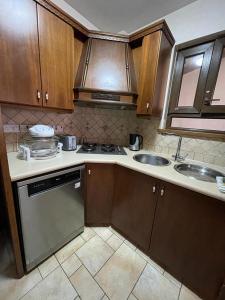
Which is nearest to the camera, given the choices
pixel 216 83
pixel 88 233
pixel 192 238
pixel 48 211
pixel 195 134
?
pixel 192 238

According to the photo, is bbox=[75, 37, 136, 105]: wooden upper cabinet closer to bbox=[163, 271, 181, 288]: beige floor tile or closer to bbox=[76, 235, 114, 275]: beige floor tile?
bbox=[76, 235, 114, 275]: beige floor tile

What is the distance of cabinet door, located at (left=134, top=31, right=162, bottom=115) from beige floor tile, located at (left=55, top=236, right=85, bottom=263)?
61.9 inches

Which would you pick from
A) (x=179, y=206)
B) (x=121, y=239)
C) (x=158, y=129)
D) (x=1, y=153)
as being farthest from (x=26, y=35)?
(x=121, y=239)

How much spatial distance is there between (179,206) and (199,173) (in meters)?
0.54

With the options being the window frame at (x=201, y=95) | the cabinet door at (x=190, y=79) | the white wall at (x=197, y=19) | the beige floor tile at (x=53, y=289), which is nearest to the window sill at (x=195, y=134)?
the window frame at (x=201, y=95)

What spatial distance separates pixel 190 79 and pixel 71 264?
2.27m

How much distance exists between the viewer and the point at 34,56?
1.11 metres

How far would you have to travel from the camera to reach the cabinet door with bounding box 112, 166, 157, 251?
124 cm

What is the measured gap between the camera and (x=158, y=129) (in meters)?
1.78

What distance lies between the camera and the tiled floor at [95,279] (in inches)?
40.9

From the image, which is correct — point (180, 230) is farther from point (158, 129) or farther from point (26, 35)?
point (26, 35)

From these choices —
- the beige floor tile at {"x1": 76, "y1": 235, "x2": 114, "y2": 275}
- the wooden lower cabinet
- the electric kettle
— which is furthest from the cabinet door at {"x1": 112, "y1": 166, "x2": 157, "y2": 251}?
the electric kettle

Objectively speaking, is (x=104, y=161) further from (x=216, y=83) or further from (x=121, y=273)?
(x=216, y=83)

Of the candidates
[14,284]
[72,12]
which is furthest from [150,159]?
[72,12]
